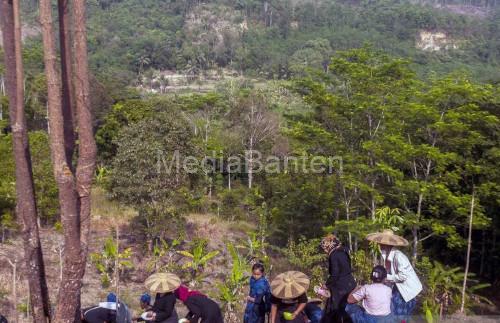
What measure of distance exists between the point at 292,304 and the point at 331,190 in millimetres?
8397

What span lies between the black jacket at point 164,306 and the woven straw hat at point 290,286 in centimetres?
92

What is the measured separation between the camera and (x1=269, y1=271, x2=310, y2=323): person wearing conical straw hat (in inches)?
157

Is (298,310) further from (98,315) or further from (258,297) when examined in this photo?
(98,315)

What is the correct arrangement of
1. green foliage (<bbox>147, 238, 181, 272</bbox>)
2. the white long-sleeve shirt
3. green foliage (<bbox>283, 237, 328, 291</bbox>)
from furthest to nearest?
green foliage (<bbox>147, 238, 181, 272</bbox>)
green foliage (<bbox>283, 237, 328, 291</bbox>)
the white long-sleeve shirt

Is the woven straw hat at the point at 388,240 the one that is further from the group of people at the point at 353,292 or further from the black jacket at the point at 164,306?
the black jacket at the point at 164,306

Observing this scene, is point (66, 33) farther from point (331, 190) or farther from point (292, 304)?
point (331, 190)

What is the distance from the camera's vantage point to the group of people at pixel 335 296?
3.83m

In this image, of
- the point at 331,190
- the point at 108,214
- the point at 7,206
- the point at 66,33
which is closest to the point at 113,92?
the point at 108,214

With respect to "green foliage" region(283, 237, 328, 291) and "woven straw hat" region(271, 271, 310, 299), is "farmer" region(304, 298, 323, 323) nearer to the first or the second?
"woven straw hat" region(271, 271, 310, 299)

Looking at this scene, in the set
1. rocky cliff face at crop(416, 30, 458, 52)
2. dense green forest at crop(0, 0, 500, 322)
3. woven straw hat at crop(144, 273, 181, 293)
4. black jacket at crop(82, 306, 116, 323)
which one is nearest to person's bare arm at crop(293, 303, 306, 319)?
woven straw hat at crop(144, 273, 181, 293)

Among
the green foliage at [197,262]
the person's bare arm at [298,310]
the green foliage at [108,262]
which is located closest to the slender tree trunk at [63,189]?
the person's bare arm at [298,310]

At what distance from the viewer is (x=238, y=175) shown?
23.2 metres

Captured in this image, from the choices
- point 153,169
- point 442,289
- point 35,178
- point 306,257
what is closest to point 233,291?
point 306,257

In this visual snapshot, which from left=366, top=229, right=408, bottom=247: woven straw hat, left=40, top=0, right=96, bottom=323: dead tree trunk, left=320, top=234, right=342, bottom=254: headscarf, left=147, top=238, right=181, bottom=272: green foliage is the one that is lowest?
left=147, top=238, right=181, bottom=272: green foliage
